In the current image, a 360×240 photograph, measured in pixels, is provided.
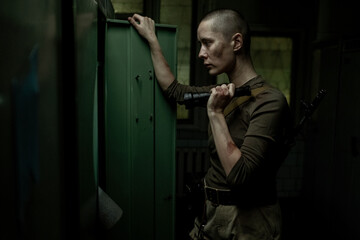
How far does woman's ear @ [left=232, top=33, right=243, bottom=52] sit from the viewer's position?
1.49 metres


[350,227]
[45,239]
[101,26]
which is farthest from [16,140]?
[350,227]

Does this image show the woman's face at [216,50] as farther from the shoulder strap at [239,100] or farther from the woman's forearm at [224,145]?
the woman's forearm at [224,145]

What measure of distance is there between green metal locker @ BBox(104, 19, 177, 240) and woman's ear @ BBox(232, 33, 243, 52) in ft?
1.04

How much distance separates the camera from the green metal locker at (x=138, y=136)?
159cm

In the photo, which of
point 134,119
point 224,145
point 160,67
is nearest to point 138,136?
point 134,119

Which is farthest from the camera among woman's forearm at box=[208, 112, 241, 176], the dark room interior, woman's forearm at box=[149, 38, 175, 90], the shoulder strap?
woman's forearm at box=[149, 38, 175, 90]

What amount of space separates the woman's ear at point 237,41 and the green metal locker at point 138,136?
0.32 meters

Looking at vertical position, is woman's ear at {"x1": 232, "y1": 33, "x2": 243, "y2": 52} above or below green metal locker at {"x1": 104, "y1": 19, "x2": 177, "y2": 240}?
above

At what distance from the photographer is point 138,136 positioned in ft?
5.39

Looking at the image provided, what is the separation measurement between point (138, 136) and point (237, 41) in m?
0.64

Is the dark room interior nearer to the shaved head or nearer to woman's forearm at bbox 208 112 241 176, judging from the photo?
the shaved head

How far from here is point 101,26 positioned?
5.00 ft

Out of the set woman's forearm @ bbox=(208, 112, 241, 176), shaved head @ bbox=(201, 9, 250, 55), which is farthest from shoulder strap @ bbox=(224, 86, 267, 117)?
shaved head @ bbox=(201, 9, 250, 55)

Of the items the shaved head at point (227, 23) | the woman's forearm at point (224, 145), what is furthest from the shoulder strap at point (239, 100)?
the shaved head at point (227, 23)
